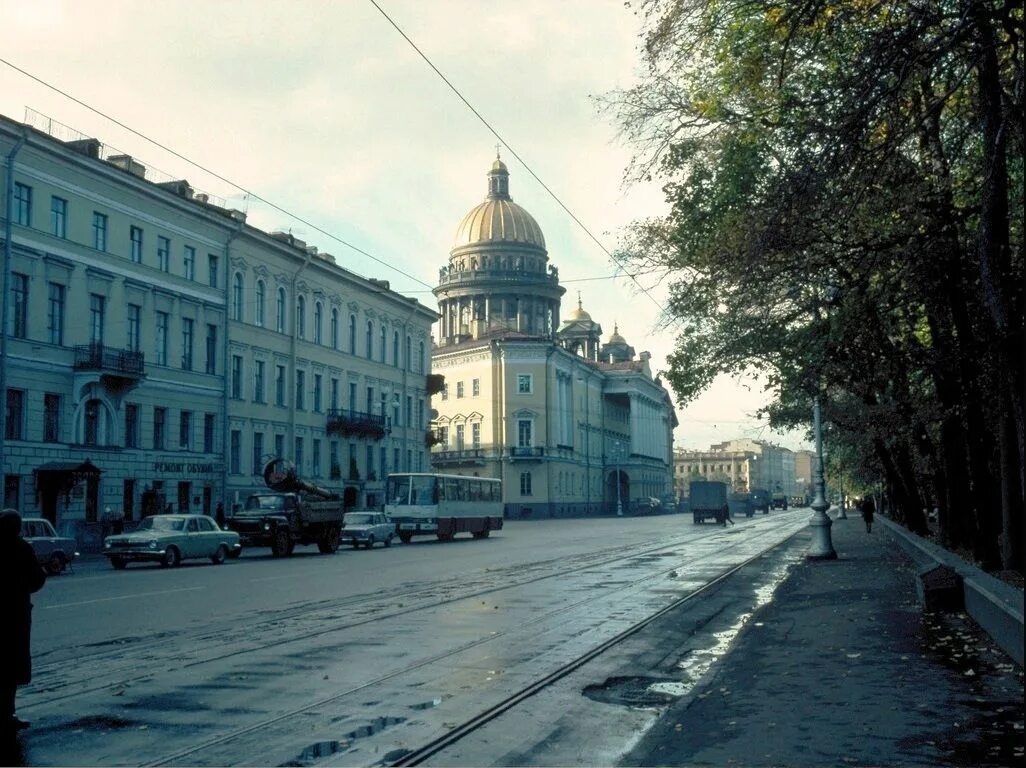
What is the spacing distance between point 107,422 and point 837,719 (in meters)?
36.6

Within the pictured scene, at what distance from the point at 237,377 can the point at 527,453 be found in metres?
A: 50.8

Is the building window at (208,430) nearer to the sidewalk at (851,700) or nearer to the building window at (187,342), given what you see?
the building window at (187,342)

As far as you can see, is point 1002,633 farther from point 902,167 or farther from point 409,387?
point 409,387

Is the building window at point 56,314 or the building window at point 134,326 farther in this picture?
the building window at point 134,326

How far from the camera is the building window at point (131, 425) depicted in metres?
42.4

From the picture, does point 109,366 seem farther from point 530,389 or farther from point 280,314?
point 530,389

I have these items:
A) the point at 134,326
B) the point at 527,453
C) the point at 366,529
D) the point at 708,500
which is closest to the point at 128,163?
the point at 134,326

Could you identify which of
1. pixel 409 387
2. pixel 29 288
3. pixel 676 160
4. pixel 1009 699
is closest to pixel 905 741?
pixel 1009 699

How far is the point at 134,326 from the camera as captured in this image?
43.4 m

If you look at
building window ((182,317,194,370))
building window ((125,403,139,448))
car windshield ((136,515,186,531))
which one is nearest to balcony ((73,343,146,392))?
building window ((125,403,139,448))

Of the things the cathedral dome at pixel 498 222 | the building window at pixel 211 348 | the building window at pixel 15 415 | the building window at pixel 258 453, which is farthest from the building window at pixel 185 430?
the cathedral dome at pixel 498 222

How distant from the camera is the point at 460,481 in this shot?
A: 50531 mm

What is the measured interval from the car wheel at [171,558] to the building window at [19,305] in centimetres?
1105

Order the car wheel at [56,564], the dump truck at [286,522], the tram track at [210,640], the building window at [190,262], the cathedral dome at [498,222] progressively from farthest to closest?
the cathedral dome at [498,222], the building window at [190,262], the dump truck at [286,522], the car wheel at [56,564], the tram track at [210,640]
